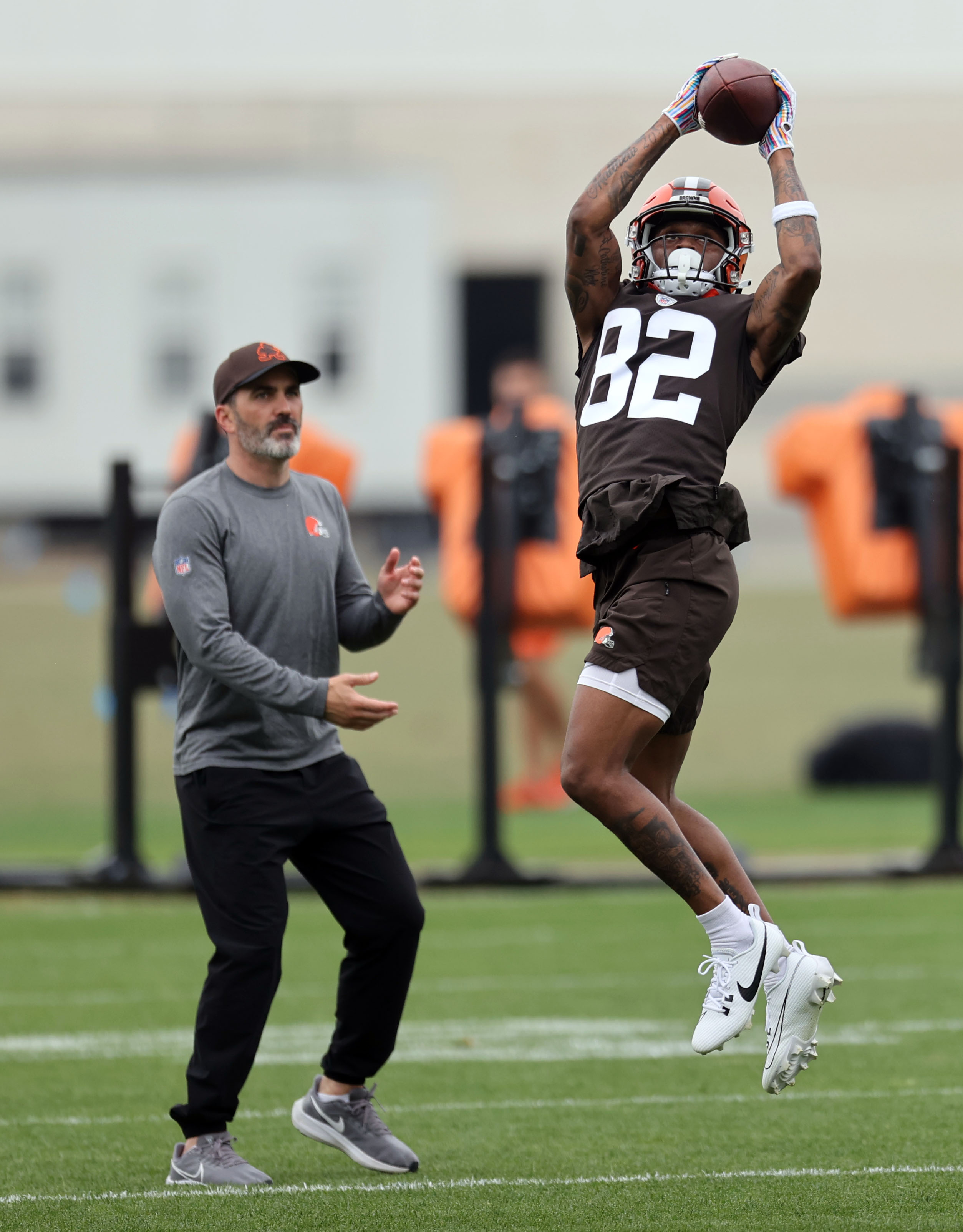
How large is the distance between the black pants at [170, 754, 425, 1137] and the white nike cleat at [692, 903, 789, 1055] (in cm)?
90

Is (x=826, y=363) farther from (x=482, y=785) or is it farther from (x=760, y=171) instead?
(x=482, y=785)

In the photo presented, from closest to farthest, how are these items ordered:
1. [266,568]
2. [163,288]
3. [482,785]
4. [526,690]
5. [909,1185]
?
1. [909,1185]
2. [266,568]
3. [482,785]
4. [526,690]
5. [163,288]

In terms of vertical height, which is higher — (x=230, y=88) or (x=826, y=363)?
(x=230, y=88)

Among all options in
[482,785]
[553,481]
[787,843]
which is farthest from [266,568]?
[787,843]

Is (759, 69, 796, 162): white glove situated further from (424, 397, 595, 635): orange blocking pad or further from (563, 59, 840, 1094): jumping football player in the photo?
(424, 397, 595, 635): orange blocking pad

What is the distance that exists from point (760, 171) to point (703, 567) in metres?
30.4

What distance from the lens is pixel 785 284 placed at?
17.6ft

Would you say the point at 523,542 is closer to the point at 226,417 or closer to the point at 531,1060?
the point at 531,1060

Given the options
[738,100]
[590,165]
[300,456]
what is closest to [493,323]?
[590,165]

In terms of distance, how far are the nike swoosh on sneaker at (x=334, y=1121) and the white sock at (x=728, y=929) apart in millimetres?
1232

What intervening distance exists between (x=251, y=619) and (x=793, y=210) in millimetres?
1911

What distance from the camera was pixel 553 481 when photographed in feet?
43.2

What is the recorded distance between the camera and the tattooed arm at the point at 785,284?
5363mm

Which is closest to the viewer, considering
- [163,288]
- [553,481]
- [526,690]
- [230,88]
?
[553,481]
